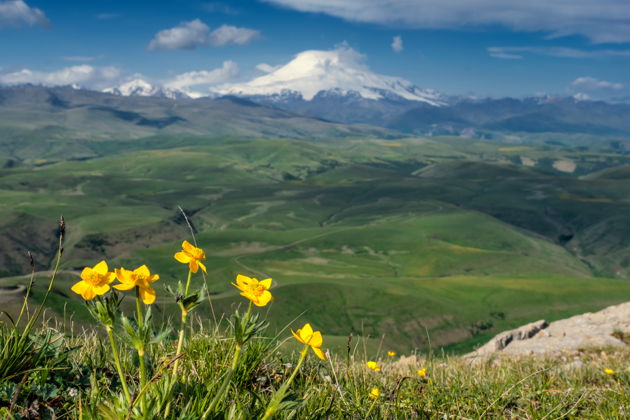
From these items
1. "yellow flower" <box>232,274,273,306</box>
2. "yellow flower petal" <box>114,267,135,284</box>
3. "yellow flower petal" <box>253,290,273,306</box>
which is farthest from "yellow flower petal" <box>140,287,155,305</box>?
"yellow flower petal" <box>253,290,273,306</box>

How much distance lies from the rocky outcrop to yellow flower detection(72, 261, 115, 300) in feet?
45.6

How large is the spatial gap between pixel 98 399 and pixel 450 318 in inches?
5709

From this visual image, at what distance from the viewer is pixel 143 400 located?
357 cm

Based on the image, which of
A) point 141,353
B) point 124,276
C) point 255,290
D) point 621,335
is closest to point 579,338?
point 621,335

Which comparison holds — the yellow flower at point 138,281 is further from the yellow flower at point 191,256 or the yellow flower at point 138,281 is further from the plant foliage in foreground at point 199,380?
the yellow flower at point 191,256

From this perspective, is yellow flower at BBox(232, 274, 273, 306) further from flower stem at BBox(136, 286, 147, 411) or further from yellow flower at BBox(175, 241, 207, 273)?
flower stem at BBox(136, 286, 147, 411)

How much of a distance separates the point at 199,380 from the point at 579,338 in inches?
812

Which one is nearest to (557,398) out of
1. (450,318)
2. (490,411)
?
(490,411)

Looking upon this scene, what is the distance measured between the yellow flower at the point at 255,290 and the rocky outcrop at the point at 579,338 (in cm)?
1318

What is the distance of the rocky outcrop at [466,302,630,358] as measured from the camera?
1866 cm

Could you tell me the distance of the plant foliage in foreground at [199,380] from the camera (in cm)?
365

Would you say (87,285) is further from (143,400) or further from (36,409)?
(36,409)

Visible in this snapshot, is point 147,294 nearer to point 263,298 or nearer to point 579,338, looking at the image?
point 263,298

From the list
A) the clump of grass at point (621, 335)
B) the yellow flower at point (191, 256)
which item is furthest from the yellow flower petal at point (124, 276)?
the clump of grass at point (621, 335)
